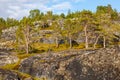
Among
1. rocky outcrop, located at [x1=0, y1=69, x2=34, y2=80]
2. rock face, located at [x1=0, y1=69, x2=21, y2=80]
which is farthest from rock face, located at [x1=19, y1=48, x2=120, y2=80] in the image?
rock face, located at [x1=0, y1=69, x2=21, y2=80]

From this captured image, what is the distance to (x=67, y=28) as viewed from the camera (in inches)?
5930

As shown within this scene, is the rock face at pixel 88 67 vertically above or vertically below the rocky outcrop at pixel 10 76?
above

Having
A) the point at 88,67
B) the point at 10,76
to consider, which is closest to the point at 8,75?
the point at 10,76

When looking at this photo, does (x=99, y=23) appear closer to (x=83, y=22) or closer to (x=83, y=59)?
(x=83, y=22)

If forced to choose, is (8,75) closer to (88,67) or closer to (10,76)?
(10,76)

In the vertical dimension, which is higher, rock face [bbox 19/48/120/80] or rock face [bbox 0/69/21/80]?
rock face [bbox 19/48/120/80]

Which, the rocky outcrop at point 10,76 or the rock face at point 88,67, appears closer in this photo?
the rock face at point 88,67

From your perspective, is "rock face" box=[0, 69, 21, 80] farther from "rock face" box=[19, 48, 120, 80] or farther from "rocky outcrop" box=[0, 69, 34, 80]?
"rock face" box=[19, 48, 120, 80]

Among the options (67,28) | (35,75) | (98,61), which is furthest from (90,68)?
(67,28)

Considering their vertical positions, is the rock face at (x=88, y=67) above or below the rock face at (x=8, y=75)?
above

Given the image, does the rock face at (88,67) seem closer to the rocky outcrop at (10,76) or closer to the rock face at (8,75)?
the rocky outcrop at (10,76)

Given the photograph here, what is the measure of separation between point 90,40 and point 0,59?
224ft

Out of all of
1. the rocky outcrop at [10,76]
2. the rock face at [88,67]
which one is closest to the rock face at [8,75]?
the rocky outcrop at [10,76]

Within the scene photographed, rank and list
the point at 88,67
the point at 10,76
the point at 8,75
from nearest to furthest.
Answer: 1. the point at 88,67
2. the point at 10,76
3. the point at 8,75
